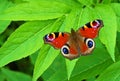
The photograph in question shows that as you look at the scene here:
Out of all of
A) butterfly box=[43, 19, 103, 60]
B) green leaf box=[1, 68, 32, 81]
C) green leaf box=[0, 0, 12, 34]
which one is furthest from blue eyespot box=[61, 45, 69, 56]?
green leaf box=[1, 68, 32, 81]

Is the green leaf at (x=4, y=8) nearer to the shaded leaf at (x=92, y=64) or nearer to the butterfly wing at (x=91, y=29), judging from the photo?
the shaded leaf at (x=92, y=64)

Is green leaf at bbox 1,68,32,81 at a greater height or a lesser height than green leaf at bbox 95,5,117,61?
lesser

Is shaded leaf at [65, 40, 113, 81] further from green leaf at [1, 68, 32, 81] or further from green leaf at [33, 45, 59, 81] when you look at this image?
green leaf at [1, 68, 32, 81]

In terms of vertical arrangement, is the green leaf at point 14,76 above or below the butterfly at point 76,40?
below

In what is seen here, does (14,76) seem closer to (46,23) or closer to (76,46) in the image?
(46,23)

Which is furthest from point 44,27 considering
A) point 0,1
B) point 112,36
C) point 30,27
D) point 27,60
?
point 27,60

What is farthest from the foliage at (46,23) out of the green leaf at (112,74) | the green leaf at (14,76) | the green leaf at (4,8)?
the green leaf at (14,76)

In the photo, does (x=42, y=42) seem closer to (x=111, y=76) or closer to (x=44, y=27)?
(x=44, y=27)
